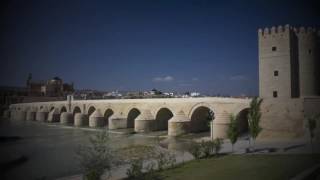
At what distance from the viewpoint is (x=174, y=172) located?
8.03 meters

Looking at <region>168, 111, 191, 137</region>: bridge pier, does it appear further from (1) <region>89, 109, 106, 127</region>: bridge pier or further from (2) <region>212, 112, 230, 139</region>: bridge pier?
(1) <region>89, 109, 106, 127</region>: bridge pier

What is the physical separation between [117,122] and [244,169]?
1811cm

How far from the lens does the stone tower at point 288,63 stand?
14867 mm

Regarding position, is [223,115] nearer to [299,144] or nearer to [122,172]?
[299,144]

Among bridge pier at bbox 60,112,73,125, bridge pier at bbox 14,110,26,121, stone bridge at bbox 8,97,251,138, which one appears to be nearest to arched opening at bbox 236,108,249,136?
stone bridge at bbox 8,97,251,138

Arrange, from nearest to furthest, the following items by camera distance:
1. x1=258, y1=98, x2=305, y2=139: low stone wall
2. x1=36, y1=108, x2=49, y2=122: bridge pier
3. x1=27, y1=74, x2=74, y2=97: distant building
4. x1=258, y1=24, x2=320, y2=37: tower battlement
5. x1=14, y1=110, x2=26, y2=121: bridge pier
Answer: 1. x1=258, y1=98, x2=305, y2=139: low stone wall
2. x1=258, y1=24, x2=320, y2=37: tower battlement
3. x1=27, y1=74, x2=74, y2=97: distant building
4. x1=36, y1=108, x2=49, y2=122: bridge pier
5. x1=14, y1=110, x2=26, y2=121: bridge pier

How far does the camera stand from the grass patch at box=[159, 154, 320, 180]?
6.72 meters

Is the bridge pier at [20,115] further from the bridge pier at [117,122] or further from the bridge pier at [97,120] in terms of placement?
the bridge pier at [117,122]

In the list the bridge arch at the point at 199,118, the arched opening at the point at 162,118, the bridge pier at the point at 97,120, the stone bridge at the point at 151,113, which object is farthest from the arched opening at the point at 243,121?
the bridge pier at the point at 97,120

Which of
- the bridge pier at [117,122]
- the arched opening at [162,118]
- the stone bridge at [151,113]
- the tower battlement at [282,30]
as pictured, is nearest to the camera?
the tower battlement at [282,30]

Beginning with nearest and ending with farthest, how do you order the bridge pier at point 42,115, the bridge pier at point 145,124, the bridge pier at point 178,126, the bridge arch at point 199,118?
the bridge pier at point 178,126 → the bridge arch at point 199,118 → the bridge pier at point 145,124 → the bridge pier at point 42,115

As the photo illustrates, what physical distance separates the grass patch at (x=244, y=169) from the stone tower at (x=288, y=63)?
283 inches

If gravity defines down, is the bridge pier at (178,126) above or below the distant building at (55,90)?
below

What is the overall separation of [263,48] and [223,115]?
3.72 meters
